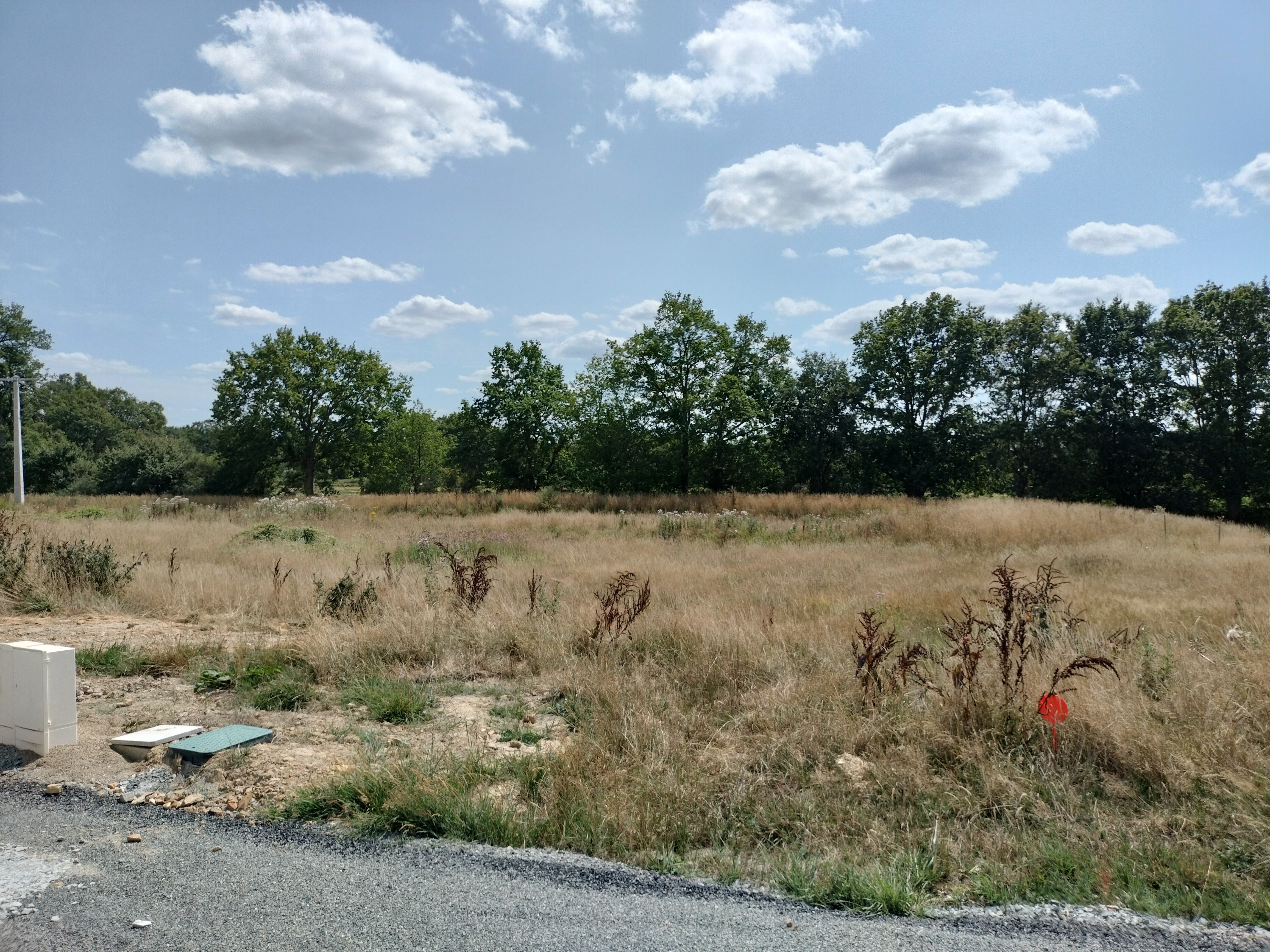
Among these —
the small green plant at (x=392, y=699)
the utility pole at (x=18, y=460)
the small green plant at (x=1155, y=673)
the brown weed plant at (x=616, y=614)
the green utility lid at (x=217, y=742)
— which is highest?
the utility pole at (x=18, y=460)

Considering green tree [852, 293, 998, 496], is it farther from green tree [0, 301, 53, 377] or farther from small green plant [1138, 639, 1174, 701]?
green tree [0, 301, 53, 377]

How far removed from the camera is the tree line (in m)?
36.4

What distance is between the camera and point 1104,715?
4.64m

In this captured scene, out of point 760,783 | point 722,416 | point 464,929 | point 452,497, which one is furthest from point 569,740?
point 722,416

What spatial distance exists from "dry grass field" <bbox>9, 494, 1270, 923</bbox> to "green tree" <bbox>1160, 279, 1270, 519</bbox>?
28.2 metres

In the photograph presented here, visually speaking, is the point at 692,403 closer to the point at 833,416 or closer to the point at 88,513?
the point at 833,416

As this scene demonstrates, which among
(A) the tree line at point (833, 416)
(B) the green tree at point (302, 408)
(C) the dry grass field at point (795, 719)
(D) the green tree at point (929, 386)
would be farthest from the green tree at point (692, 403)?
(C) the dry grass field at point (795, 719)

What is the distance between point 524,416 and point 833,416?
17.8 metres

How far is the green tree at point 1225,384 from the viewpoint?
3475 centimetres

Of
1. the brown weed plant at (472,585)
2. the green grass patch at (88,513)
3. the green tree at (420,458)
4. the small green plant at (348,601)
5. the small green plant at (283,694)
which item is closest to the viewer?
the small green plant at (283,694)

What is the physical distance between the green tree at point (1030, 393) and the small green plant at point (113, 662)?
40.3 m

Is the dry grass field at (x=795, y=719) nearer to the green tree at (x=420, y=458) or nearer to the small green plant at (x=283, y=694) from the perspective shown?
the small green plant at (x=283, y=694)

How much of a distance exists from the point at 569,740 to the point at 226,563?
1060cm

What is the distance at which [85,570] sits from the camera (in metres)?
10.2
